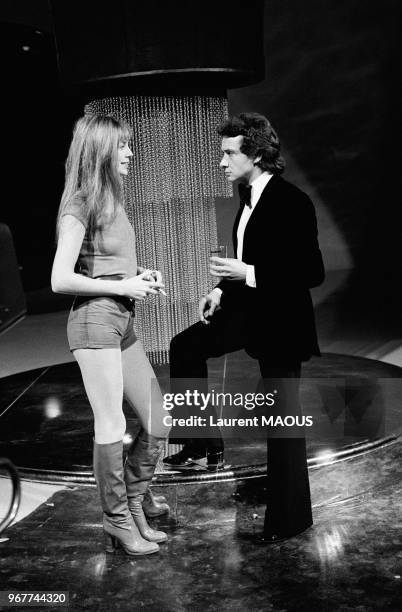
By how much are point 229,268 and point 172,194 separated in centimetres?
153

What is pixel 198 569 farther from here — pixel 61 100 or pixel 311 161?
pixel 311 161

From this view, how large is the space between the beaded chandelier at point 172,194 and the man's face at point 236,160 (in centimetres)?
129

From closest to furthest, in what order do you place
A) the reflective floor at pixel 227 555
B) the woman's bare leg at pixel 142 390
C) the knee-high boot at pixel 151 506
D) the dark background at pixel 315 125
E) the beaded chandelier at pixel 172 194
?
the reflective floor at pixel 227 555 < the woman's bare leg at pixel 142 390 < the knee-high boot at pixel 151 506 < the beaded chandelier at pixel 172 194 < the dark background at pixel 315 125

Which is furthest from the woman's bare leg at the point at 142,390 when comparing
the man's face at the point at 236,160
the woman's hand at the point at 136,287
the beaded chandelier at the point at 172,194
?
the beaded chandelier at the point at 172,194

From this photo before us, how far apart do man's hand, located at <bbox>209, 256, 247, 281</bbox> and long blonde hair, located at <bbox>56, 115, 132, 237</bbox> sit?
0.40 meters

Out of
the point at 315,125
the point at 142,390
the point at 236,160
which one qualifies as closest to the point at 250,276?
the point at 236,160

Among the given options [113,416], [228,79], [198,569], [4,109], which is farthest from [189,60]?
[4,109]

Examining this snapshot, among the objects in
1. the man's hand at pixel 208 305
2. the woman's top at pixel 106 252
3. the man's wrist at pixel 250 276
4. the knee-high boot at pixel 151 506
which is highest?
the woman's top at pixel 106 252

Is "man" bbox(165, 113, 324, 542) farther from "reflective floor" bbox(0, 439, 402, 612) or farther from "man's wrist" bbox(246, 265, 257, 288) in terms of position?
"reflective floor" bbox(0, 439, 402, 612)

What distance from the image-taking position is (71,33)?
3.92 meters

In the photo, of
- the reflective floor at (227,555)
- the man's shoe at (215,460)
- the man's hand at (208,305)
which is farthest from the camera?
the man's shoe at (215,460)

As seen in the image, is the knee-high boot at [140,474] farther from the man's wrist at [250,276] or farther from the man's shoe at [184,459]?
the man's shoe at [184,459]

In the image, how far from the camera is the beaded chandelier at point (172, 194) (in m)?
4.29

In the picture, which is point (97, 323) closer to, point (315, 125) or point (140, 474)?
point (140, 474)
